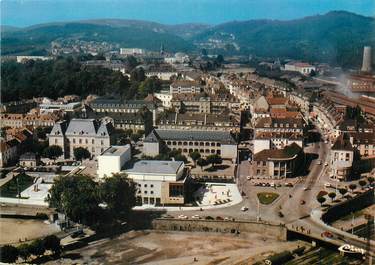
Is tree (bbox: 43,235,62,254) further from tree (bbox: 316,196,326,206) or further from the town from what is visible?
tree (bbox: 316,196,326,206)

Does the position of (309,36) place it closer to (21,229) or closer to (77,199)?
(77,199)

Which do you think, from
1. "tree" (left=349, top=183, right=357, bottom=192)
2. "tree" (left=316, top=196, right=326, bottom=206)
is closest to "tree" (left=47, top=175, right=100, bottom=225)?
"tree" (left=316, top=196, right=326, bottom=206)

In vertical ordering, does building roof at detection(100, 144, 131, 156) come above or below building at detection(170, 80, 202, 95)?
below

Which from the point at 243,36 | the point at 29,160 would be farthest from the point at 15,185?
the point at 243,36

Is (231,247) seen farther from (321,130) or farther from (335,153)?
(321,130)

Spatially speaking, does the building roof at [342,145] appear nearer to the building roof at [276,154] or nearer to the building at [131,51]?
the building roof at [276,154]

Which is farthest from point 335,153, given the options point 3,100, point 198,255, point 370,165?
point 3,100

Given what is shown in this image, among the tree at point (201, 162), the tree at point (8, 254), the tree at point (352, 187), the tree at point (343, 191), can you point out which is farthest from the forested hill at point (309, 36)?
the tree at point (8, 254)
